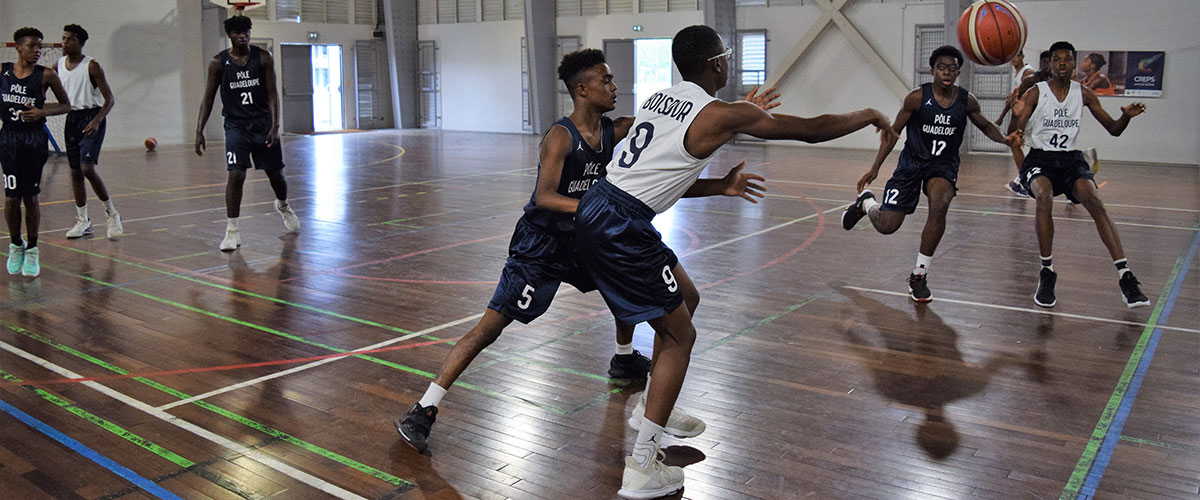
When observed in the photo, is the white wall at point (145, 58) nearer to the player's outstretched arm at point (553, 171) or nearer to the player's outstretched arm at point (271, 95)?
the player's outstretched arm at point (271, 95)

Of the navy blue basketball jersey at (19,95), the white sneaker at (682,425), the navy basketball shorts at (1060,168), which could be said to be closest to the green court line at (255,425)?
the white sneaker at (682,425)

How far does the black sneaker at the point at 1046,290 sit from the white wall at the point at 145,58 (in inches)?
697

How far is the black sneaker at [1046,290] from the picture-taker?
6219 millimetres

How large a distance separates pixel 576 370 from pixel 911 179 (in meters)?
2.94

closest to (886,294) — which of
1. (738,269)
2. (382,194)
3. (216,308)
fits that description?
(738,269)

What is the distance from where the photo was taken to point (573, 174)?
4.01 m

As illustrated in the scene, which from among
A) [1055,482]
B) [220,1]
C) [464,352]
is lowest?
[1055,482]

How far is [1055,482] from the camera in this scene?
137 inches

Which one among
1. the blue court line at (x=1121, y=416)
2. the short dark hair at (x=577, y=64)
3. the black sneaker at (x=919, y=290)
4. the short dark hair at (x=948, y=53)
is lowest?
the blue court line at (x=1121, y=416)

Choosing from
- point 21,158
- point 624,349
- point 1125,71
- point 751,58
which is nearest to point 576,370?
point 624,349

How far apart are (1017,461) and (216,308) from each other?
15.1 ft

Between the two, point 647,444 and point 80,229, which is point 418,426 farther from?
point 80,229

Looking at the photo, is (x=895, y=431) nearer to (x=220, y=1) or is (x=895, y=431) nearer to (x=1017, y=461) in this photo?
(x=1017, y=461)

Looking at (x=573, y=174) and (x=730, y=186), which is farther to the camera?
(x=573, y=174)
